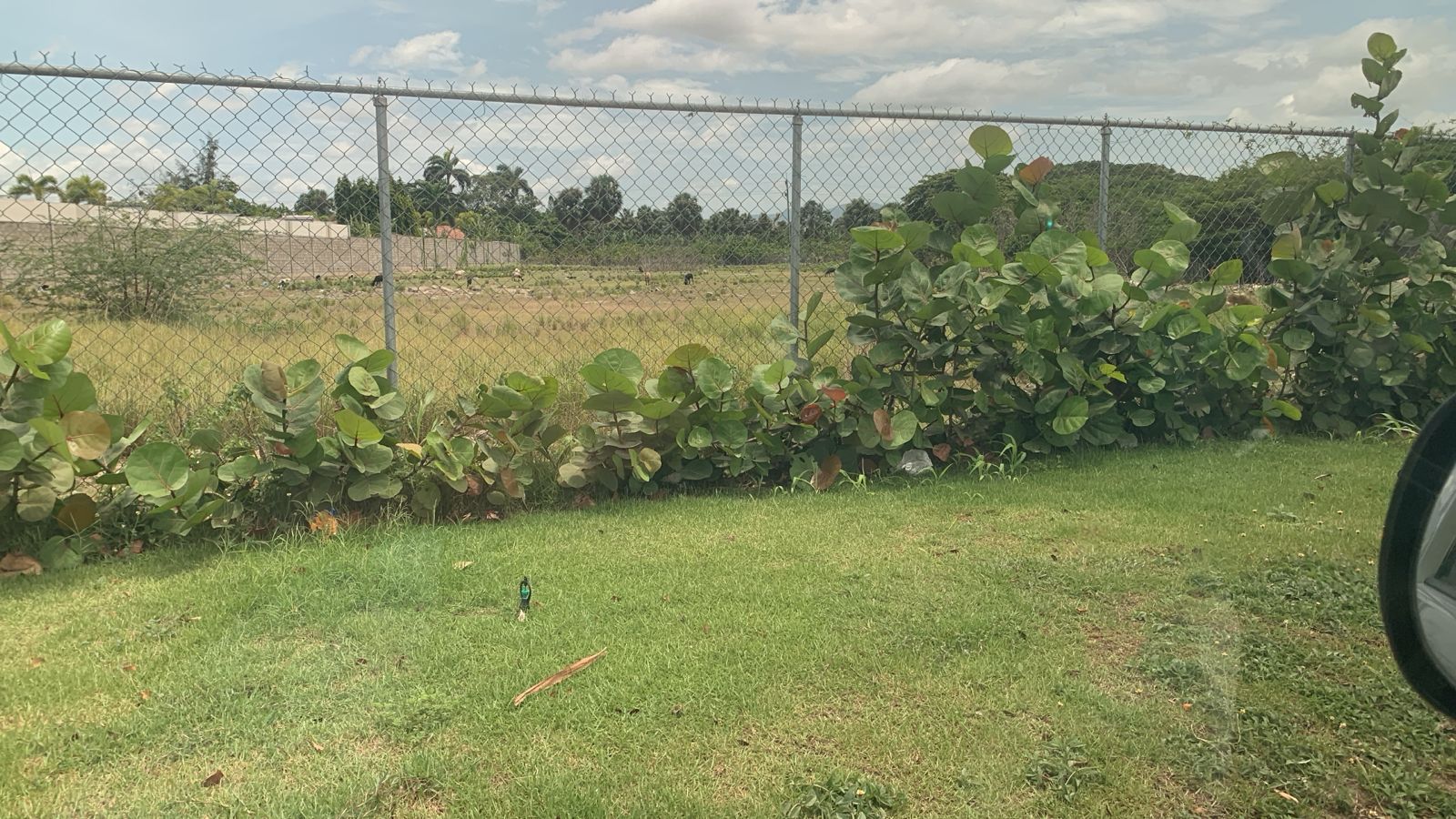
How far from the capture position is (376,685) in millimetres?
2516

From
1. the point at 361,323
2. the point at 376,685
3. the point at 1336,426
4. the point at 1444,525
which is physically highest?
the point at 361,323

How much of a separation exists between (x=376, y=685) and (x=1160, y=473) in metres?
3.97

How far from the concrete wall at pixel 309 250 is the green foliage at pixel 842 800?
3.07 meters

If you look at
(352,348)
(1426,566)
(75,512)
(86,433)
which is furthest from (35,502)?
(1426,566)

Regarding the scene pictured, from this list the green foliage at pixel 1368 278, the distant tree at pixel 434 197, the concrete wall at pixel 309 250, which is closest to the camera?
the concrete wall at pixel 309 250

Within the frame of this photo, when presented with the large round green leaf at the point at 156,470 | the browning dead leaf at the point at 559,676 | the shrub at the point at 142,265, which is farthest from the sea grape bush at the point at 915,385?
the browning dead leaf at the point at 559,676

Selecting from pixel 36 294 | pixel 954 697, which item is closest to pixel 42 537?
pixel 36 294

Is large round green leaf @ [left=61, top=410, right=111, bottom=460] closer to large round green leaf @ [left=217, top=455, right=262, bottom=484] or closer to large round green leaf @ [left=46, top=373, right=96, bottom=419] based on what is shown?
large round green leaf @ [left=46, top=373, right=96, bottom=419]

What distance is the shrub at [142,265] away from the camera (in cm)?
410

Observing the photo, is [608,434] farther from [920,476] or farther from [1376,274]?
[1376,274]

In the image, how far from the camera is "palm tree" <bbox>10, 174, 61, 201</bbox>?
11.4 feet

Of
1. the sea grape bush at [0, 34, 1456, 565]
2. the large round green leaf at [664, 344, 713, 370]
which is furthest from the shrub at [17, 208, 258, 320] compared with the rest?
the large round green leaf at [664, 344, 713, 370]

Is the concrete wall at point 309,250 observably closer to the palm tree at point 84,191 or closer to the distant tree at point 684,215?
the palm tree at point 84,191

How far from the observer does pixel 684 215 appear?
15.1 feet
